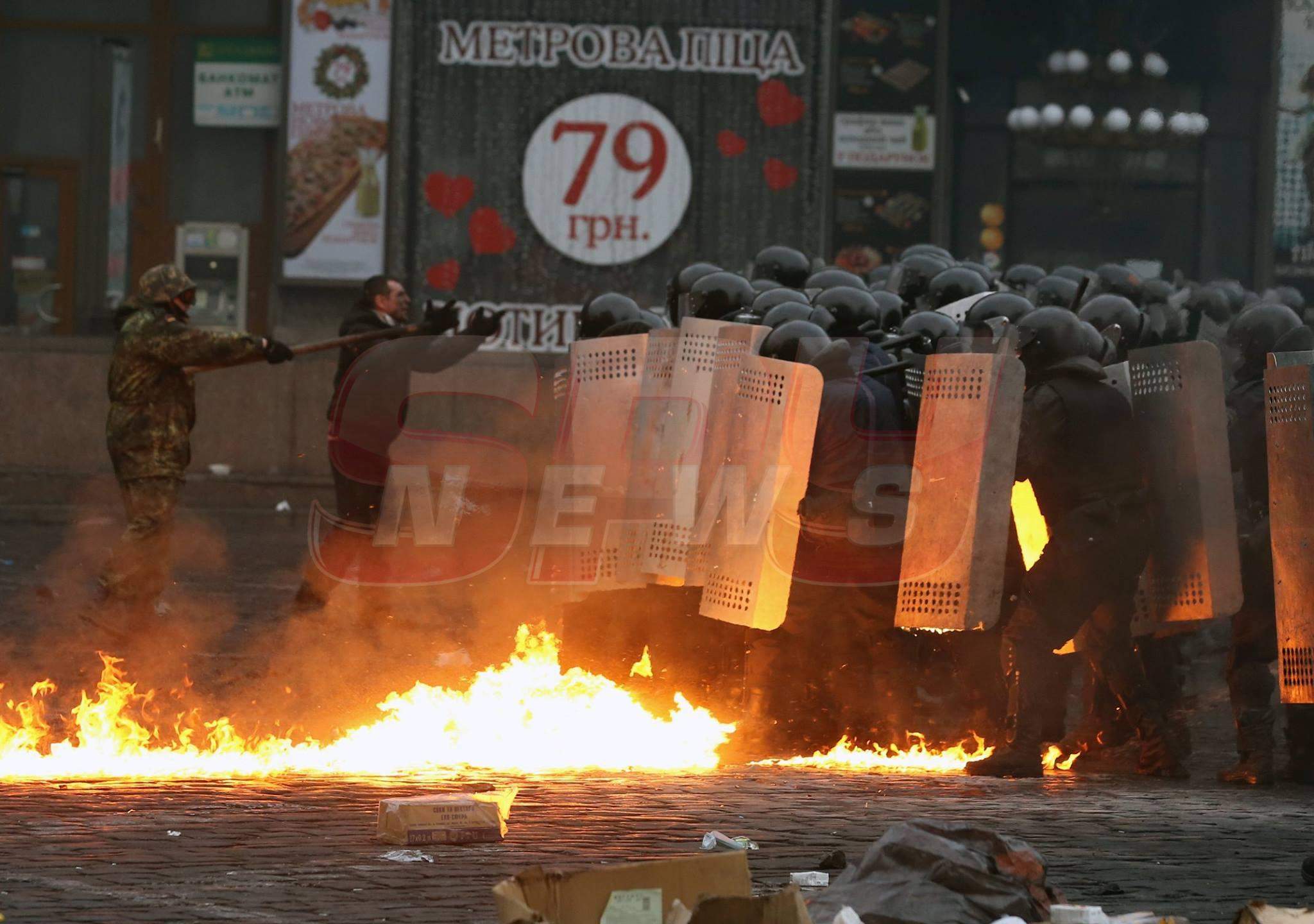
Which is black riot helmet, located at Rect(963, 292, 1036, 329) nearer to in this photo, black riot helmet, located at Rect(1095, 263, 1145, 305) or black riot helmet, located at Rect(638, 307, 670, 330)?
black riot helmet, located at Rect(638, 307, 670, 330)

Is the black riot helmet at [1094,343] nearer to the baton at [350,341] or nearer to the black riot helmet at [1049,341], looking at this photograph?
the black riot helmet at [1049,341]

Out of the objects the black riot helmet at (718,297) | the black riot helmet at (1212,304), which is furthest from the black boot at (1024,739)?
the black riot helmet at (1212,304)

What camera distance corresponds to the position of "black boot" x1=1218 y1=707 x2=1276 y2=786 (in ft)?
27.3

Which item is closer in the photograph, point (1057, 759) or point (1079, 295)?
point (1057, 759)

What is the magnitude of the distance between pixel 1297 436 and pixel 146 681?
5.48m

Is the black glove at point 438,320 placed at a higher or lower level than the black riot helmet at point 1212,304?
lower

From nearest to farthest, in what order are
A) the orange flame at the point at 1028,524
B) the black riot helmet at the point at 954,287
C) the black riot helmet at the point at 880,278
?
the orange flame at the point at 1028,524, the black riot helmet at the point at 954,287, the black riot helmet at the point at 880,278

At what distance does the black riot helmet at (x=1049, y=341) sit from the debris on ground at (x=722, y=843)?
2.78 metres

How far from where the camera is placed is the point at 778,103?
69.6 ft

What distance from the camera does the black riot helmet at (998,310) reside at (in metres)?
8.88

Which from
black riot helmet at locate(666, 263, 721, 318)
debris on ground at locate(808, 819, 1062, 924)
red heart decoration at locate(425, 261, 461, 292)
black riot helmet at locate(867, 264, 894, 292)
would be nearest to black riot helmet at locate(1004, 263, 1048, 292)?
black riot helmet at locate(867, 264, 894, 292)

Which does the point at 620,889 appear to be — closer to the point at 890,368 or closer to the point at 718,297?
the point at 890,368

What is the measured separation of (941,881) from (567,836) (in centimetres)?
163

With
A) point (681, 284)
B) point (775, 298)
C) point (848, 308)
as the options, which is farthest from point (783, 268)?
point (848, 308)
